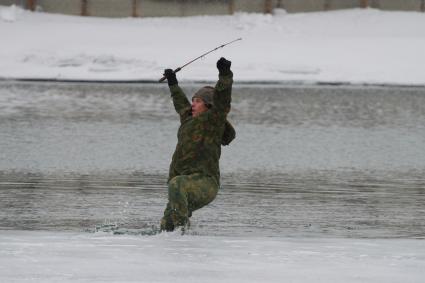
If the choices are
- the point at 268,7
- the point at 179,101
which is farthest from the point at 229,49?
the point at 179,101

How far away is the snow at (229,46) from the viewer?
123 feet

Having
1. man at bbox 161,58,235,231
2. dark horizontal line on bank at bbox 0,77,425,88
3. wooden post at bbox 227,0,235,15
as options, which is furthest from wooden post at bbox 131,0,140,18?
man at bbox 161,58,235,231

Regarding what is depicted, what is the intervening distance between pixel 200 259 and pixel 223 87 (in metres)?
1.98

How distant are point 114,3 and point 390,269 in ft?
134

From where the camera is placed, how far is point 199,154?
936 cm

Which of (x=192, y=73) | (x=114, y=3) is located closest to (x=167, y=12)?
(x=114, y=3)

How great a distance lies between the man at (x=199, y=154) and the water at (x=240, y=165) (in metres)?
0.88

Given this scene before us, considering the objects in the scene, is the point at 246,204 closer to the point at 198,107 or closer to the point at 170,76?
the point at 170,76

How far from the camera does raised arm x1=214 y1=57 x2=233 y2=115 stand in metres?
9.15

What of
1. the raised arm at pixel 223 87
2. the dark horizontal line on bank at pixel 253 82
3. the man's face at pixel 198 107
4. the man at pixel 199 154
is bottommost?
the dark horizontal line on bank at pixel 253 82

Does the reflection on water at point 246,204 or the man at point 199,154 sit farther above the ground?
the man at point 199,154

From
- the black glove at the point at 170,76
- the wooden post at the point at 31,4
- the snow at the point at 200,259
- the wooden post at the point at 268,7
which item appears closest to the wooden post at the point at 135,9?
the wooden post at the point at 31,4

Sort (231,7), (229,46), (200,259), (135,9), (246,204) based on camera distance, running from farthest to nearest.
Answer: (231,7) → (135,9) → (229,46) → (246,204) → (200,259)

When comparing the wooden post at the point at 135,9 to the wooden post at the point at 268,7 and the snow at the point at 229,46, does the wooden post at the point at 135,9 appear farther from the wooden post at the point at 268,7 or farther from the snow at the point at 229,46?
the wooden post at the point at 268,7
